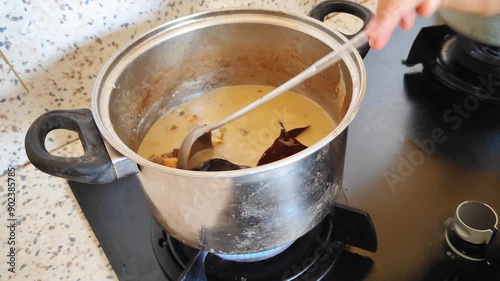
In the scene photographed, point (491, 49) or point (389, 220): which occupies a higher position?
point (491, 49)

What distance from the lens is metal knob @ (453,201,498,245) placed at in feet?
1.69

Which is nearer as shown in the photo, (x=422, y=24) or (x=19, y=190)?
(x=19, y=190)

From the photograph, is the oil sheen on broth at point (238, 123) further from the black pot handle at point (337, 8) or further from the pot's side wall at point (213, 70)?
the black pot handle at point (337, 8)

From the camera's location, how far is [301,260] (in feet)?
1.76

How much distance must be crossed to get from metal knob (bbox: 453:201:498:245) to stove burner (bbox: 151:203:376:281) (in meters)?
0.10

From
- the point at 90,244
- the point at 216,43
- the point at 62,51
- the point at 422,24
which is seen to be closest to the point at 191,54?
the point at 216,43

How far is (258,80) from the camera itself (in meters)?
0.69

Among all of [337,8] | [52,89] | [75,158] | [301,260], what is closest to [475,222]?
[301,260]

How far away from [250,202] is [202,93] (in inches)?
12.6

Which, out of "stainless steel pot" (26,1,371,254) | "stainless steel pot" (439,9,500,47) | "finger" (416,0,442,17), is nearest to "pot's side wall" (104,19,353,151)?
"stainless steel pot" (26,1,371,254)

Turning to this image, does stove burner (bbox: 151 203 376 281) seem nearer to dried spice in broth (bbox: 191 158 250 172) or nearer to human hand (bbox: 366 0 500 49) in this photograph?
dried spice in broth (bbox: 191 158 250 172)

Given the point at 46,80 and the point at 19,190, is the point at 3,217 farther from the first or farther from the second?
the point at 46,80

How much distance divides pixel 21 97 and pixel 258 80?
329 millimetres

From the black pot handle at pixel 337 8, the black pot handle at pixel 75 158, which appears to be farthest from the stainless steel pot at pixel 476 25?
the black pot handle at pixel 75 158
